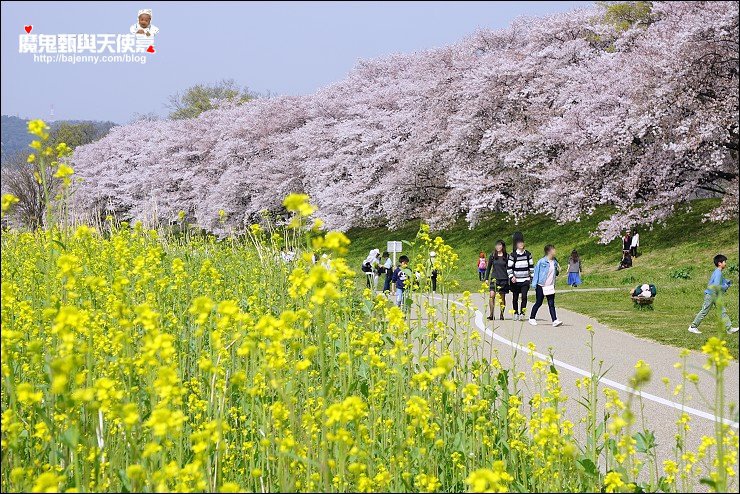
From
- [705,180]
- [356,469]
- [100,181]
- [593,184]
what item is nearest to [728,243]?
[705,180]

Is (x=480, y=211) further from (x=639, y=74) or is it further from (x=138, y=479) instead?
(x=138, y=479)

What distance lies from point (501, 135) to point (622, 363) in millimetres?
19977

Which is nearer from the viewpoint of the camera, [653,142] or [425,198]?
[653,142]

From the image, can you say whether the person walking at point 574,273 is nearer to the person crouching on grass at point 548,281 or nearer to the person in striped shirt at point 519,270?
the person in striped shirt at point 519,270

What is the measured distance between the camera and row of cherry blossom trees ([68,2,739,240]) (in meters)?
19.8

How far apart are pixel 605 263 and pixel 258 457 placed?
2136cm

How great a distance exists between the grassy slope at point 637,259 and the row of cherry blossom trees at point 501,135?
1.14 metres

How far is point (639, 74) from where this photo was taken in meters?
21.0

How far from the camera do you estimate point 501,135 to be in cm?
2853

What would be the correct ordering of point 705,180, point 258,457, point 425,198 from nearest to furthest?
Answer: point 258,457 < point 705,180 < point 425,198

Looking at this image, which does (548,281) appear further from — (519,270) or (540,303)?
(519,270)

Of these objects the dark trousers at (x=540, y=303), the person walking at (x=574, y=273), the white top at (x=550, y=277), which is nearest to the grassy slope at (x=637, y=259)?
the person walking at (x=574, y=273)

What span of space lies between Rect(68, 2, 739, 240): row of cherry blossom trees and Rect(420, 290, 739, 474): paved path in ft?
15.1

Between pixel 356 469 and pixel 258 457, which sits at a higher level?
pixel 356 469
